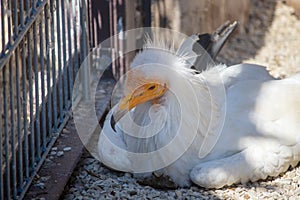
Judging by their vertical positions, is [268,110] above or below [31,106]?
below

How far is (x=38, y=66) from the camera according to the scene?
544 cm

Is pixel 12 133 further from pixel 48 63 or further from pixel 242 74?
pixel 242 74

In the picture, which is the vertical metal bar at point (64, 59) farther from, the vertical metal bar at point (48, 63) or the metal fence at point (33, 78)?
the vertical metal bar at point (48, 63)

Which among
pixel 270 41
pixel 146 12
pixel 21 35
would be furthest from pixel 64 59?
pixel 270 41

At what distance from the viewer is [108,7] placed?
6465mm

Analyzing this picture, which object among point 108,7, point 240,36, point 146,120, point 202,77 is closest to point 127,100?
point 146,120

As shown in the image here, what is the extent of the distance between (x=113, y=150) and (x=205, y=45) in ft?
5.11

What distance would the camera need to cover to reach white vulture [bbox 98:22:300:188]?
501 centimetres

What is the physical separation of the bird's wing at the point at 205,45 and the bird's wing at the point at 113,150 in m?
0.86

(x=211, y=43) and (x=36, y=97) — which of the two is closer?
(x=36, y=97)

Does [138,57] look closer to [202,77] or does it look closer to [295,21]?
[202,77]

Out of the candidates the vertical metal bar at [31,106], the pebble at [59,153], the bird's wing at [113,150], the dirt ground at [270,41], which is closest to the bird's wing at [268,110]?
the bird's wing at [113,150]

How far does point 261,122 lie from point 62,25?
1.48 metres

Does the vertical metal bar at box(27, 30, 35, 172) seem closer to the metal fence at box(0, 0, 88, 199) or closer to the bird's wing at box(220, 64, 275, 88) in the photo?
the metal fence at box(0, 0, 88, 199)
